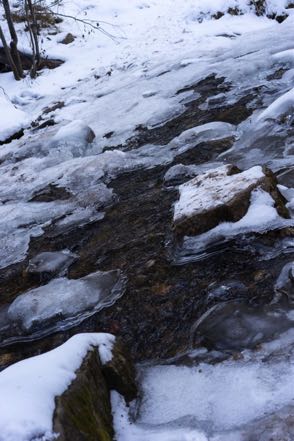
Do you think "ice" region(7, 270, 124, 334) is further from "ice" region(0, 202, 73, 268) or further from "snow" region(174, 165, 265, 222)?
"ice" region(0, 202, 73, 268)

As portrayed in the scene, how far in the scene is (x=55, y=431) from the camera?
1372mm

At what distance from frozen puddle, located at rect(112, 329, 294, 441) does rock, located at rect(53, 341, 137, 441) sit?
60mm

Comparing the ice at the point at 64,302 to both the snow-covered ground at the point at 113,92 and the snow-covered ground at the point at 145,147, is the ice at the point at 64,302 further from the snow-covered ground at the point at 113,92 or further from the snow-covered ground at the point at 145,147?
the snow-covered ground at the point at 113,92

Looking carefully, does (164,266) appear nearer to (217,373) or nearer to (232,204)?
(232,204)

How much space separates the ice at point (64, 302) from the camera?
2.56m

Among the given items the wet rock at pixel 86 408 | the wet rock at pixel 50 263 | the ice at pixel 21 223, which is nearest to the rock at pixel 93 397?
the wet rock at pixel 86 408

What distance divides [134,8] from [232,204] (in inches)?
528

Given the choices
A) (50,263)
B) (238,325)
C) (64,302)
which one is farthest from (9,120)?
(238,325)

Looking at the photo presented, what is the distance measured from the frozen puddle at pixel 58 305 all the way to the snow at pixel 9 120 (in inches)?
184

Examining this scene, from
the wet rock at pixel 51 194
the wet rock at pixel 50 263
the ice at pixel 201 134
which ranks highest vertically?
the wet rock at pixel 50 263

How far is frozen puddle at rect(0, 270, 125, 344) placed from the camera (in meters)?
2.55

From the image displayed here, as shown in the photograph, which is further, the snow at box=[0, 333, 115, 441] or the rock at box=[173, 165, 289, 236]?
the rock at box=[173, 165, 289, 236]

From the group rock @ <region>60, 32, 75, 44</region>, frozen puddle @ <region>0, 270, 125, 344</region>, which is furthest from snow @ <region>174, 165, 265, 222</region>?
rock @ <region>60, 32, 75, 44</region>

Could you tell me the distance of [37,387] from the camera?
5.00 ft
